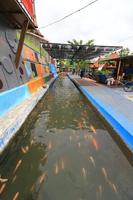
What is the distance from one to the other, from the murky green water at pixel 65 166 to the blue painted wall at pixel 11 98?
37.8 inches

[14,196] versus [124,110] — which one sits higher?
[14,196]

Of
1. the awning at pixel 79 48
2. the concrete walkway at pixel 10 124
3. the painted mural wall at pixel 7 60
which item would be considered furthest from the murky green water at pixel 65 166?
the awning at pixel 79 48

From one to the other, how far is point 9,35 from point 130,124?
27.9ft

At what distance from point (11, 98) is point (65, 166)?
13.3 feet

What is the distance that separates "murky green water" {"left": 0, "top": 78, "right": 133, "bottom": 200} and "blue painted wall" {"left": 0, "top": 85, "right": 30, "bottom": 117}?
0.96 metres

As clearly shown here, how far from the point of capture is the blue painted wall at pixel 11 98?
21.9 feet

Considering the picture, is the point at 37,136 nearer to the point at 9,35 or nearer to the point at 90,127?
the point at 90,127

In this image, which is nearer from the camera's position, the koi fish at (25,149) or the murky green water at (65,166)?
the murky green water at (65,166)

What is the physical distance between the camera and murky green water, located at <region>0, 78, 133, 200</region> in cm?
361

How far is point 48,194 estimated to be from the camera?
353 cm

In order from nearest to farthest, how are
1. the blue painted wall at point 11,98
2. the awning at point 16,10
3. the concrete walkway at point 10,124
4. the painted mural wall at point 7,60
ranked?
the concrete walkway at point 10,124
the blue painted wall at point 11,98
the awning at point 16,10
the painted mural wall at point 7,60

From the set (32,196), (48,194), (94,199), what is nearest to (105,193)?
(94,199)

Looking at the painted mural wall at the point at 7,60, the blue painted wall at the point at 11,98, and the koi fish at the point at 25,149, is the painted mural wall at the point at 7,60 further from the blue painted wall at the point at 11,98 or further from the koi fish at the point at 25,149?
the koi fish at the point at 25,149

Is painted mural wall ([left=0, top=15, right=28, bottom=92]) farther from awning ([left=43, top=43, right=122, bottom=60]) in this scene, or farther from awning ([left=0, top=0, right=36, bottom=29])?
awning ([left=43, top=43, right=122, bottom=60])
